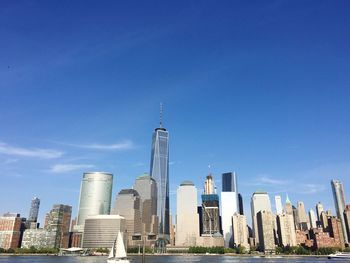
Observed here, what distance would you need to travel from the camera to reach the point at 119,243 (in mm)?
117250
